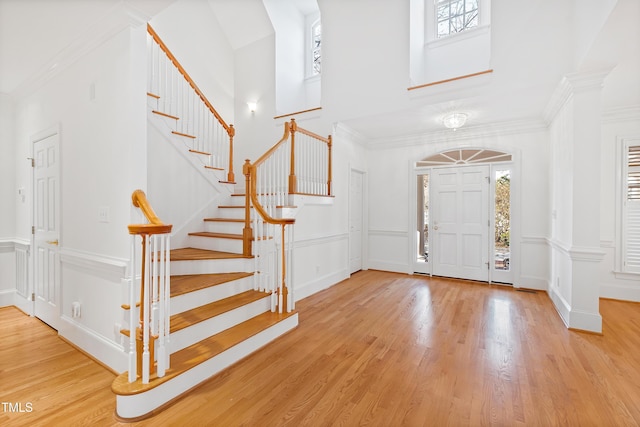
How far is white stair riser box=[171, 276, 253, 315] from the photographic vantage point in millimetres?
2510

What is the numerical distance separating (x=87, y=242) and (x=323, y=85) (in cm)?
412

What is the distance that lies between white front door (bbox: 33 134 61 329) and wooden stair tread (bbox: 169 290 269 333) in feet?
5.19

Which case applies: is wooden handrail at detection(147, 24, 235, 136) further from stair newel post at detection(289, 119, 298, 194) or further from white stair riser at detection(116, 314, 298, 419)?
white stair riser at detection(116, 314, 298, 419)

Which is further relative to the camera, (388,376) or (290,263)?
(290,263)

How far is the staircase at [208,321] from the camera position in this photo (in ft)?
6.16

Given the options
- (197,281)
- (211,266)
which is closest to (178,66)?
(211,266)

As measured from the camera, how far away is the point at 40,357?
2543mm

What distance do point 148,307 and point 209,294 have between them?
936 mm

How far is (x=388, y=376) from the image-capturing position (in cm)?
227

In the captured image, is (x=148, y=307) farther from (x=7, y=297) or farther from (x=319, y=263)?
(x=7, y=297)

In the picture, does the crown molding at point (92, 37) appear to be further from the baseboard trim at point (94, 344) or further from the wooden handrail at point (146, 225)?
the baseboard trim at point (94, 344)

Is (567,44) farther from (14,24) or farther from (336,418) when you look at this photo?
(14,24)

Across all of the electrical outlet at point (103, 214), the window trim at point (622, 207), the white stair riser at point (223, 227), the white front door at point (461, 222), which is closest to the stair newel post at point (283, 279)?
the white stair riser at point (223, 227)

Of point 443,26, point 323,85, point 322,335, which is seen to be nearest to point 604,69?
point 443,26
